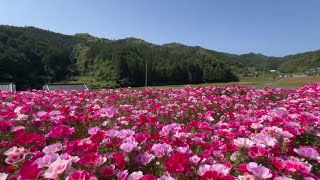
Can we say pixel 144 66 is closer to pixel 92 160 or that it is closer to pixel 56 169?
pixel 92 160

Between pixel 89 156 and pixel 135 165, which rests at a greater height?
pixel 89 156

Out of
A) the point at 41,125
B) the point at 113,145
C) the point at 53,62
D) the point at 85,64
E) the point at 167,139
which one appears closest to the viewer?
the point at 113,145

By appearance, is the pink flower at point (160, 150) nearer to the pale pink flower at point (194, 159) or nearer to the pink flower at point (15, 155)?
the pale pink flower at point (194, 159)

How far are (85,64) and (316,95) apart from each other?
451 ft

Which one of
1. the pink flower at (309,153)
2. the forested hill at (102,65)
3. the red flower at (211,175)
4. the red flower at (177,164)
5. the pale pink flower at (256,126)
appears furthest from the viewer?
the forested hill at (102,65)

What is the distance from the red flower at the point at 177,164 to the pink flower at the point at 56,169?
0.72 metres

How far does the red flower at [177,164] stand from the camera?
8.34 ft

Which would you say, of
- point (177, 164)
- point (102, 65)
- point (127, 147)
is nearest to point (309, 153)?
point (177, 164)

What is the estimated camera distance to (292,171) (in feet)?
8.98

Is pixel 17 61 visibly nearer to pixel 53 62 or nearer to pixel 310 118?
pixel 53 62

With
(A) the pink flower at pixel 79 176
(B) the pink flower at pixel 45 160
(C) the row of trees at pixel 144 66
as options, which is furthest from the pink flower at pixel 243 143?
(C) the row of trees at pixel 144 66

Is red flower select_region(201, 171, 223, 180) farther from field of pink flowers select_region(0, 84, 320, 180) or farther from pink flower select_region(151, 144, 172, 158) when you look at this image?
pink flower select_region(151, 144, 172, 158)

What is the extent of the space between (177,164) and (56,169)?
0.86 metres

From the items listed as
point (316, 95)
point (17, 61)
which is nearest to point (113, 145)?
point (316, 95)
